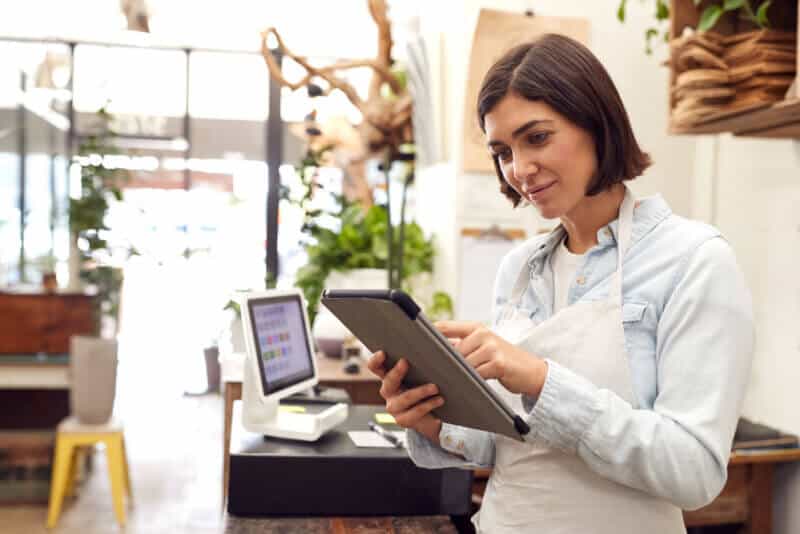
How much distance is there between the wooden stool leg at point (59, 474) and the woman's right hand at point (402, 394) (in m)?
3.32

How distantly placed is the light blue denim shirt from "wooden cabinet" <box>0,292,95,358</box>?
A: 3761 mm

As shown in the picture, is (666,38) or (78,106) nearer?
(666,38)

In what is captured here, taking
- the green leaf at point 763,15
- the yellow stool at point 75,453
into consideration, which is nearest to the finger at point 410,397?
the green leaf at point 763,15

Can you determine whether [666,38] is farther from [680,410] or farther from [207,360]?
[207,360]

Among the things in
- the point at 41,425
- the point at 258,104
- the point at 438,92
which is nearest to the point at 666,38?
the point at 438,92

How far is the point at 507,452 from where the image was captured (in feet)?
4.00

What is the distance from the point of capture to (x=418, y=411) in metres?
1.16

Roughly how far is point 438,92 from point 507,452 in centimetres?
252

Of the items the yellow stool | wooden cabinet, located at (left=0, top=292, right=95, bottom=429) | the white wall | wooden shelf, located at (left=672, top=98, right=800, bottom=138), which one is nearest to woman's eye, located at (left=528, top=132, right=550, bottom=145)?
wooden shelf, located at (left=672, top=98, right=800, bottom=138)

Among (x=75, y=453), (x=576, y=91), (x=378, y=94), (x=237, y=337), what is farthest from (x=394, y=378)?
(x=75, y=453)

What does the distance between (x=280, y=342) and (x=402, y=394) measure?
34.7 inches

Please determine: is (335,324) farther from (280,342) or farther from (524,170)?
(524,170)

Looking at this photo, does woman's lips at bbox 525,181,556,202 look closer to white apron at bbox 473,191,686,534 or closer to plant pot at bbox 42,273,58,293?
white apron at bbox 473,191,686,534

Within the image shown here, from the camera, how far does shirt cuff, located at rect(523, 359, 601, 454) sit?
981 mm
